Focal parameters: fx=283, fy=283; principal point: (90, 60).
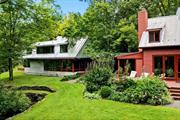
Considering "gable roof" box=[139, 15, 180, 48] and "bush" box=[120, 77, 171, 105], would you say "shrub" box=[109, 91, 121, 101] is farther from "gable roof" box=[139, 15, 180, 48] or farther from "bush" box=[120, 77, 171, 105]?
"gable roof" box=[139, 15, 180, 48]

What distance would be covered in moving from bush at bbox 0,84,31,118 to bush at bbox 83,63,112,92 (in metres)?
5.28

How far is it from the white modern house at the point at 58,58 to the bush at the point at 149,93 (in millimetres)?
22367

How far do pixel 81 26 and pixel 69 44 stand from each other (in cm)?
447

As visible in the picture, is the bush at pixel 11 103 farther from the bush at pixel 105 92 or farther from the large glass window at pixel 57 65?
the large glass window at pixel 57 65

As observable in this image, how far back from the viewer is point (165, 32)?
2753cm

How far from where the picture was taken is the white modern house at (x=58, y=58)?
42.4m

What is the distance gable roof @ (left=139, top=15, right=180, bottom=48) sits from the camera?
2625 centimetres

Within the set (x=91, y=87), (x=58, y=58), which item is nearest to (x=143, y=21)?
(x=91, y=87)

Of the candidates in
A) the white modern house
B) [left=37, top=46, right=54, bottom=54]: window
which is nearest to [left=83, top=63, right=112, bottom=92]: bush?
the white modern house

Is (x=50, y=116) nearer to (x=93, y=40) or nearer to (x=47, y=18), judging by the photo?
(x=47, y=18)

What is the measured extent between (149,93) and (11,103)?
9687 mm

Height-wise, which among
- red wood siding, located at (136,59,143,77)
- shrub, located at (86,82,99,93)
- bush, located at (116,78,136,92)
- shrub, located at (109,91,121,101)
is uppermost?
red wood siding, located at (136,59,143,77)

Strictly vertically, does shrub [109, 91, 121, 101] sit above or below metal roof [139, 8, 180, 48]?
below

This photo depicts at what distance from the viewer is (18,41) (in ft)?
131
